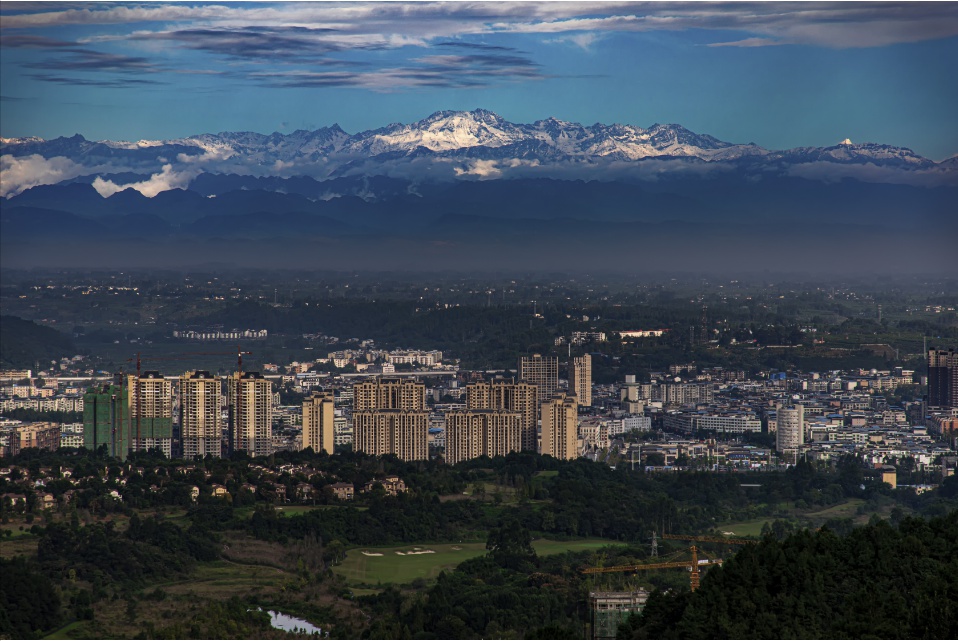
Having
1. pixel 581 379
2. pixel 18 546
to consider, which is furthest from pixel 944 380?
pixel 18 546

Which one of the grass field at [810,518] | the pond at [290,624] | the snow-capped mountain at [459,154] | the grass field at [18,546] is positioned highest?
the snow-capped mountain at [459,154]

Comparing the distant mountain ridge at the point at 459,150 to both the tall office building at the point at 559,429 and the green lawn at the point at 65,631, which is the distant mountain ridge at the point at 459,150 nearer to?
the tall office building at the point at 559,429

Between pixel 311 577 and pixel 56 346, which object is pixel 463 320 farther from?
pixel 311 577

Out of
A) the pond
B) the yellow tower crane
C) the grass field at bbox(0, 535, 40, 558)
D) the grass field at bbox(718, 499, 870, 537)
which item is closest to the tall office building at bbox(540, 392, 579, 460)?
the grass field at bbox(718, 499, 870, 537)

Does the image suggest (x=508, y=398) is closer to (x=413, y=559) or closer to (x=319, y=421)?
(x=319, y=421)

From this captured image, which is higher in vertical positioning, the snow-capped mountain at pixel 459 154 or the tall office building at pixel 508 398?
the snow-capped mountain at pixel 459 154

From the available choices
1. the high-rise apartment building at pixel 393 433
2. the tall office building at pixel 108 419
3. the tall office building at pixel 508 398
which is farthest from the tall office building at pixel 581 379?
the tall office building at pixel 108 419

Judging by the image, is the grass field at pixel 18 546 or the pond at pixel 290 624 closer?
the pond at pixel 290 624
